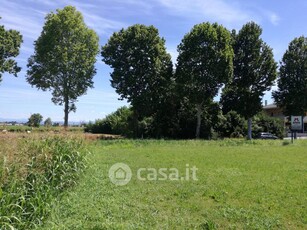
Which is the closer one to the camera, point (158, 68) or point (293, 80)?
point (158, 68)

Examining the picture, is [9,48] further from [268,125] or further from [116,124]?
[268,125]

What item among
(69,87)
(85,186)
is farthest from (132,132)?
(85,186)

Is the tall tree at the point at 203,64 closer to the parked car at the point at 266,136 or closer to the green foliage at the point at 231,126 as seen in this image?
the green foliage at the point at 231,126

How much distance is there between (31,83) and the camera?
33969mm

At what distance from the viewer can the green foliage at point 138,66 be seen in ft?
104

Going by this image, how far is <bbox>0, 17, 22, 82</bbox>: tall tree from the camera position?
32.3m

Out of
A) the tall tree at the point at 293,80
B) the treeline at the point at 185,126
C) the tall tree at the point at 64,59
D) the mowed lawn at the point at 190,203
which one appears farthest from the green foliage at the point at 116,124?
the mowed lawn at the point at 190,203

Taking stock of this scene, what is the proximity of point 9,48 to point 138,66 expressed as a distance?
13310 millimetres

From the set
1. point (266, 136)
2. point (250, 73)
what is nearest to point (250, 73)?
point (250, 73)

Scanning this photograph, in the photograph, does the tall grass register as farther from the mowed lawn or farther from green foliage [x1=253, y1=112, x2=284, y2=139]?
green foliage [x1=253, y1=112, x2=284, y2=139]

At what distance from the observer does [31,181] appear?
6.36 metres

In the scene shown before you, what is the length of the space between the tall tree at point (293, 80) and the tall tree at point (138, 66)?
51.2 ft

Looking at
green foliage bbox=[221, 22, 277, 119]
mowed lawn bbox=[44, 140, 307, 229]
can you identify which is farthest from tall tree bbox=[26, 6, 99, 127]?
mowed lawn bbox=[44, 140, 307, 229]

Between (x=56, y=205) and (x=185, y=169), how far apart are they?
18.8ft
